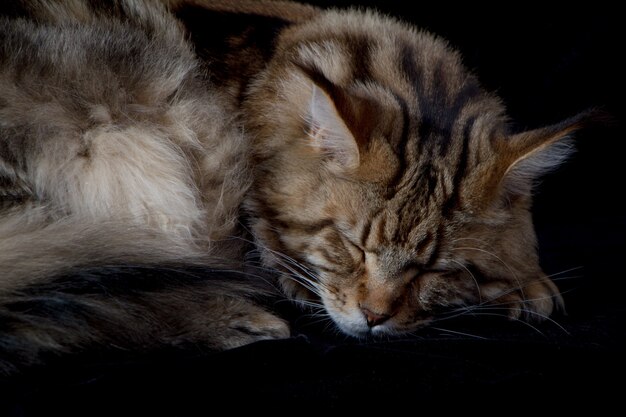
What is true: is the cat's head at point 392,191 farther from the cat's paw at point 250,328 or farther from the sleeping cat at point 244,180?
the cat's paw at point 250,328

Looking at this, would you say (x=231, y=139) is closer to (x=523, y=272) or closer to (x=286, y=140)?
(x=286, y=140)

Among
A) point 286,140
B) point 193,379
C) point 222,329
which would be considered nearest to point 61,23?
point 286,140

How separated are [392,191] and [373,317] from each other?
26 cm

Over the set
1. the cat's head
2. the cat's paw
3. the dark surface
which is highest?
the cat's head

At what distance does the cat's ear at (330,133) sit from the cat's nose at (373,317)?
0.99 ft

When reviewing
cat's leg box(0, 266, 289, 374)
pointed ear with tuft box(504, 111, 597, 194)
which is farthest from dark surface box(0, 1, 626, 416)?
pointed ear with tuft box(504, 111, 597, 194)

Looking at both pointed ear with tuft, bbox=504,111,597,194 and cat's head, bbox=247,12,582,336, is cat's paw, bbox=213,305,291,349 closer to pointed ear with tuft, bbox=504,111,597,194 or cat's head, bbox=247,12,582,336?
cat's head, bbox=247,12,582,336

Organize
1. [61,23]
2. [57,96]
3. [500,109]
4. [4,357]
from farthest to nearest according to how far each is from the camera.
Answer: [500,109], [61,23], [57,96], [4,357]

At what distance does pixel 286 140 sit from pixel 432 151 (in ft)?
1.12

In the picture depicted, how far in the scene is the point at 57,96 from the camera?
1419 mm

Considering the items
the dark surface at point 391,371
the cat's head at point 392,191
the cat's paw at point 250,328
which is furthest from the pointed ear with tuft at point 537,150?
the cat's paw at point 250,328

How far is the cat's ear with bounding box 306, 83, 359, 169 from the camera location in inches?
53.2

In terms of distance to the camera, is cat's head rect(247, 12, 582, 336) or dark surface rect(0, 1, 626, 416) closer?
dark surface rect(0, 1, 626, 416)

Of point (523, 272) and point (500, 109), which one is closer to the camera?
point (523, 272)
